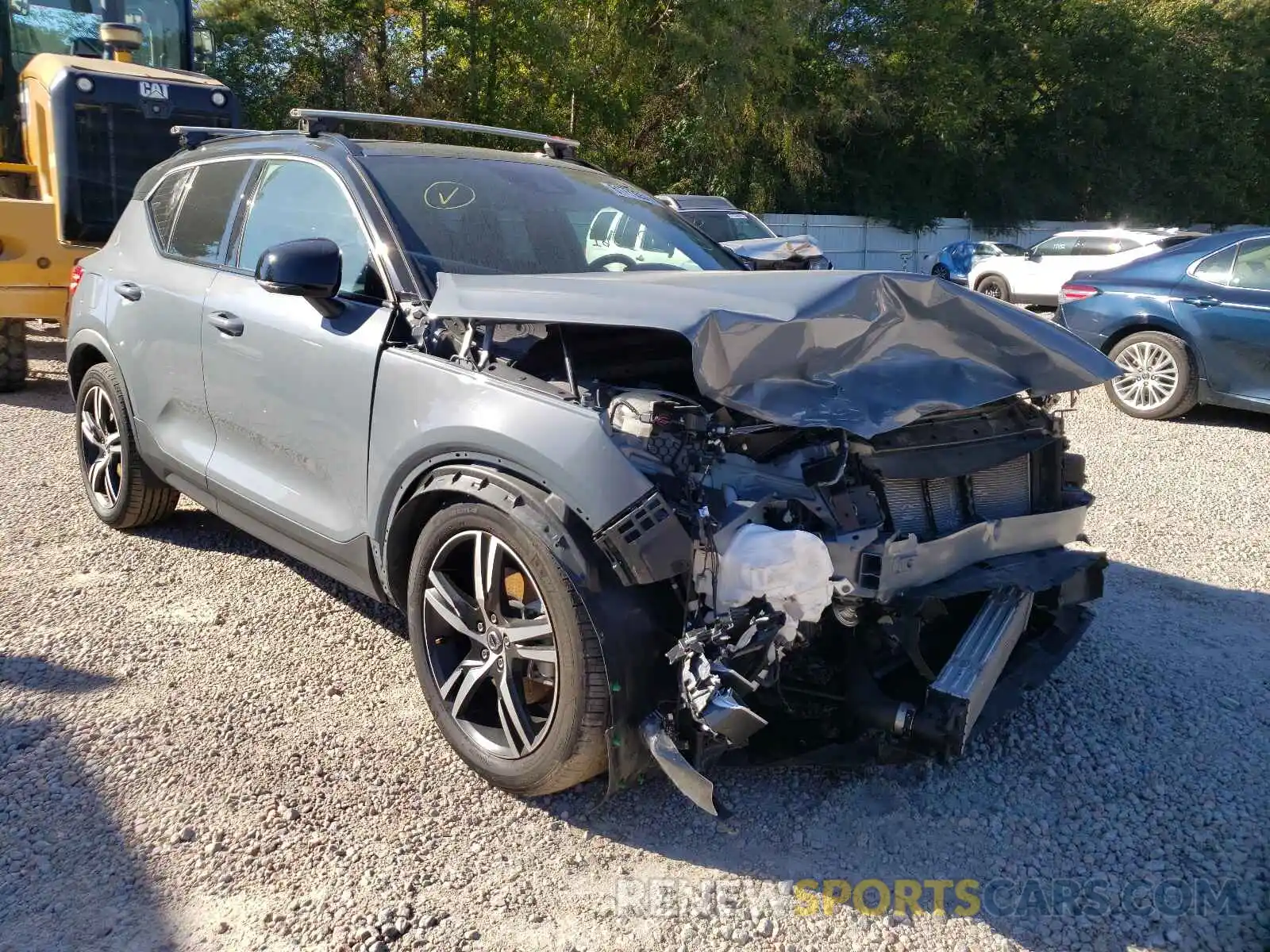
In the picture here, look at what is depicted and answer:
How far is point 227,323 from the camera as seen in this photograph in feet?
12.9

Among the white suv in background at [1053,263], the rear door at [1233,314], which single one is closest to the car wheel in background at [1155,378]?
the rear door at [1233,314]

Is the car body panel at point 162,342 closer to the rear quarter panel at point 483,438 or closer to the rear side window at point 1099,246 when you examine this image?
the rear quarter panel at point 483,438

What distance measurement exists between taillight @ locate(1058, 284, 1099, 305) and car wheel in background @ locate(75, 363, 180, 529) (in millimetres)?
7240

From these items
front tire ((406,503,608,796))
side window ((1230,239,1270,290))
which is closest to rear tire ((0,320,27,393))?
front tire ((406,503,608,796))

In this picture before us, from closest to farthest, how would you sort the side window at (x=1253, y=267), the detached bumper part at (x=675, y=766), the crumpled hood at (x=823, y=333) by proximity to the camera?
the detached bumper part at (x=675, y=766)
the crumpled hood at (x=823, y=333)
the side window at (x=1253, y=267)

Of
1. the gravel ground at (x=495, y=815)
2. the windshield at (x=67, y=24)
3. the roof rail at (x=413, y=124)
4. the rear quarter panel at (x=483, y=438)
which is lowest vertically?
the gravel ground at (x=495, y=815)

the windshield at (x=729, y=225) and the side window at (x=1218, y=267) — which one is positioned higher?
the side window at (x=1218, y=267)

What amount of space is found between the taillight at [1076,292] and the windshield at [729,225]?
20.5 ft

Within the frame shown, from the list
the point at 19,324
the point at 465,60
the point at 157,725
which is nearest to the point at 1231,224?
the point at 465,60

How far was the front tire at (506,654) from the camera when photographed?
8.86 feet

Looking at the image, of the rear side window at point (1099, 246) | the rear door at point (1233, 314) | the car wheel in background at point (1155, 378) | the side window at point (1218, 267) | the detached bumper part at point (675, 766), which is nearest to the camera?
the detached bumper part at point (675, 766)

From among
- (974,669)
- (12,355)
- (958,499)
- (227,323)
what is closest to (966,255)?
(12,355)

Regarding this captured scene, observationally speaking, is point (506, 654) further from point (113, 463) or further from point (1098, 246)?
point (1098, 246)

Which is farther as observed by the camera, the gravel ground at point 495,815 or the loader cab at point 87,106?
the loader cab at point 87,106
